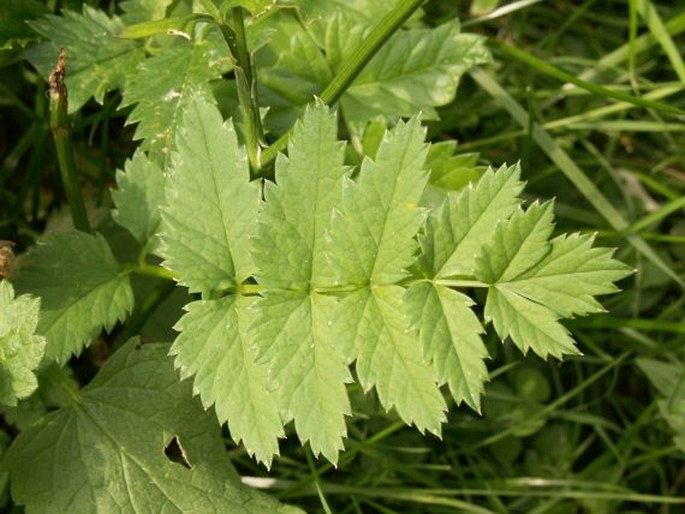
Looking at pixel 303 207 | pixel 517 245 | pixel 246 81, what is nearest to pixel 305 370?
pixel 303 207

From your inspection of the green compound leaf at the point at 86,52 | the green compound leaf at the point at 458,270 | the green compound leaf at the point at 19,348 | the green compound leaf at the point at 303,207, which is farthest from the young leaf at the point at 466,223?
the green compound leaf at the point at 86,52

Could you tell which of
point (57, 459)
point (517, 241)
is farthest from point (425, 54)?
→ point (57, 459)

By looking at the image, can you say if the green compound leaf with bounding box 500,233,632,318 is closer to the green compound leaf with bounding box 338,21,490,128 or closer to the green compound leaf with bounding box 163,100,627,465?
→ the green compound leaf with bounding box 163,100,627,465

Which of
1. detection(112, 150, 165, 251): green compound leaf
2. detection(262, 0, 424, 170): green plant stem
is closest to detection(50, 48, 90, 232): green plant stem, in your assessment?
detection(112, 150, 165, 251): green compound leaf

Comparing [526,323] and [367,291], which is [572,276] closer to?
[526,323]

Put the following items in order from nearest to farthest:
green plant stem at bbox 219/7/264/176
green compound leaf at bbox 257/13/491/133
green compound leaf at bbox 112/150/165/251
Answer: green plant stem at bbox 219/7/264/176
green compound leaf at bbox 112/150/165/251
green compound leaf at bbox 257/13/491/133

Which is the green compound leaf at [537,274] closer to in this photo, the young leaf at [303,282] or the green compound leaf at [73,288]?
the young leaf at [303,282]

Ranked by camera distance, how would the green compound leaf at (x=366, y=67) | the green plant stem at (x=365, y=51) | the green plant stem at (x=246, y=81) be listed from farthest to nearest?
the green compound leaf at (x=366, y=67) < the green plant stem at (x=365, y=51) < the green plant stem at (x=246, y=81)
